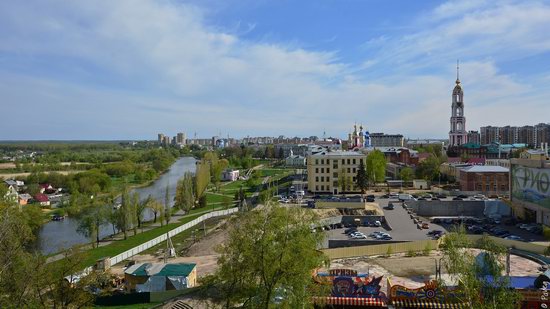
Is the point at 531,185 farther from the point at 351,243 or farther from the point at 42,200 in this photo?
the point at 42,200

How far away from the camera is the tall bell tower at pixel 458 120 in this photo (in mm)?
75188

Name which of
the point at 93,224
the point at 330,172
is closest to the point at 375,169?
the point at 330,172

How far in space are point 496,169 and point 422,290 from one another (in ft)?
113

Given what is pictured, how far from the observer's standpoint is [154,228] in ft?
116

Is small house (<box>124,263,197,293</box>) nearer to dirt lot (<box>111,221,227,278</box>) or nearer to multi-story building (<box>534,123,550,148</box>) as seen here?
dirt lot (<box>111,221,227,278</box>)

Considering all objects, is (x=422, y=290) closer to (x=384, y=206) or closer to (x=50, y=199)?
(x=384, y=206)

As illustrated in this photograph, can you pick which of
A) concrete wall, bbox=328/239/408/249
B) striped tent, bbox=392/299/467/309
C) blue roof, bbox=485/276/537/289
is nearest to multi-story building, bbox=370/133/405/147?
concrete wall, bbox=328/239/408/249

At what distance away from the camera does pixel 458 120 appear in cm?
7694

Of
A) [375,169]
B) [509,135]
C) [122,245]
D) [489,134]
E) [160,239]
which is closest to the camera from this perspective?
[122,245]

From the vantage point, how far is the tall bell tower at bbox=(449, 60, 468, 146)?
75188 millimetres

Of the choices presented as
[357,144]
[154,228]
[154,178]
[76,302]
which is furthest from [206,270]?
[357,144]

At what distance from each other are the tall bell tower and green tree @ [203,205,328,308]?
7180cm

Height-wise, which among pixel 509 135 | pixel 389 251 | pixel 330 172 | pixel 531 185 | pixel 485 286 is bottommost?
pixel 389 251

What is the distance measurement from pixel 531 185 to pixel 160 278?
89.0 feet
